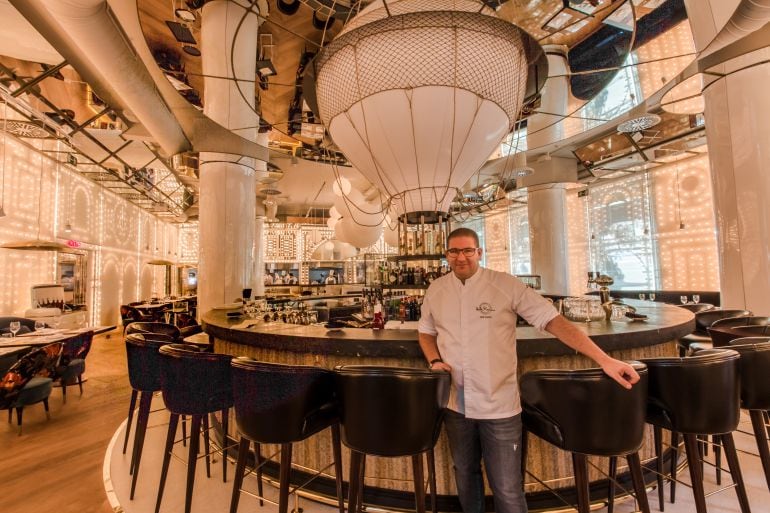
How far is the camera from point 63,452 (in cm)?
312

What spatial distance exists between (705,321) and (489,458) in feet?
10.9

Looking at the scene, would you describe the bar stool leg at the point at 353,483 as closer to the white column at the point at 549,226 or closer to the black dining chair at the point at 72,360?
the black dining chair at the point at 72,360

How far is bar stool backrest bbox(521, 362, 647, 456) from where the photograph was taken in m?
1.43

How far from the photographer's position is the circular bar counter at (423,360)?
6.64ft

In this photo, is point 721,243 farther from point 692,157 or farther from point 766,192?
point 692,157

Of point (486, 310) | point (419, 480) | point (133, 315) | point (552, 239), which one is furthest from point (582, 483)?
point (133, 315)

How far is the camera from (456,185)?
8.14ft

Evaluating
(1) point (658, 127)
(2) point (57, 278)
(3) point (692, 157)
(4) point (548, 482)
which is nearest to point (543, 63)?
(4) point (548, 482)

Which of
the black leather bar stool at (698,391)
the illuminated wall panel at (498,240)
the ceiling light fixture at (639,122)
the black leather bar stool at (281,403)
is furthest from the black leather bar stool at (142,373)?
the illuminated wall panel at (498,240)

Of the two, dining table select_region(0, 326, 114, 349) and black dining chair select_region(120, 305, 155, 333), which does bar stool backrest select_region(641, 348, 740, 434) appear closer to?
dining table select_region(0, 326, 114, 349)

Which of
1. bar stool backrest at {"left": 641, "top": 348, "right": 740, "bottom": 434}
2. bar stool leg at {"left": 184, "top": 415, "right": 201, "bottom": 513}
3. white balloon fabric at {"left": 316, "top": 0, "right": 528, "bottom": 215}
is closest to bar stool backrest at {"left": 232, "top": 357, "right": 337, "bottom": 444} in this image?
bar stool leg at {"left": 184, "top": 415, "right": 201, "bottom": 513}

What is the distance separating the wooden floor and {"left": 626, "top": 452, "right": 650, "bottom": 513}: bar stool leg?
9.91 ft

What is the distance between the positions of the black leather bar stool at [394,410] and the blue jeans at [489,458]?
24cm

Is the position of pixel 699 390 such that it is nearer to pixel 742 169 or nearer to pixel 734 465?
pixel 734 465
